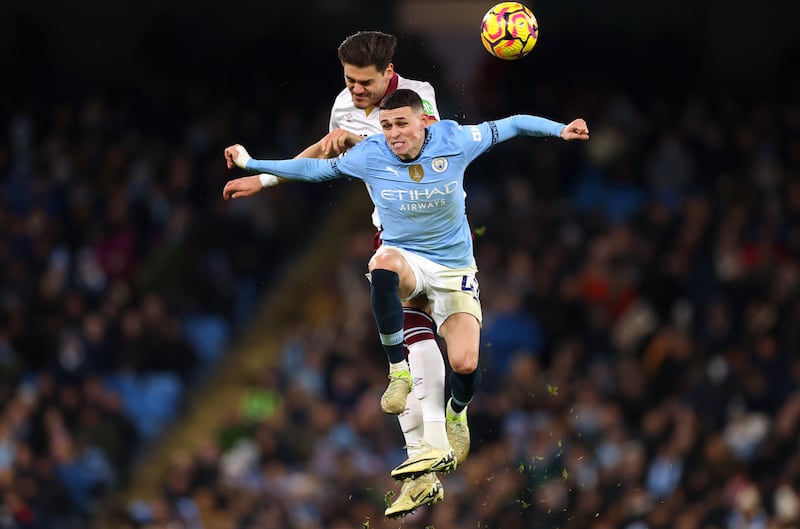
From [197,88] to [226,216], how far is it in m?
2.98

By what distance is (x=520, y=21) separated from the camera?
10672 millimetres

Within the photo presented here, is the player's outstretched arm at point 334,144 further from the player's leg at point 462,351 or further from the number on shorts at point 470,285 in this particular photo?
the player's leg at point 462,351

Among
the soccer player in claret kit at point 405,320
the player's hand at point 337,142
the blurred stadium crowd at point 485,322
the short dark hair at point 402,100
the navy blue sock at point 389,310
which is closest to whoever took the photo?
the short dark hair at point 402,100

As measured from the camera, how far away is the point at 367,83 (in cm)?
1069

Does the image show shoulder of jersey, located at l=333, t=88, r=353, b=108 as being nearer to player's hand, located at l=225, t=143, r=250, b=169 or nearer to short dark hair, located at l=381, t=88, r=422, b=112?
short dark hair, located at l=381, t=88, r=422, b=112

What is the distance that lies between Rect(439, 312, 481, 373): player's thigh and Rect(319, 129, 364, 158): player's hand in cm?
134

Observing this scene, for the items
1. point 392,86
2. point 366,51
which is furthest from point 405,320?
point 366,51

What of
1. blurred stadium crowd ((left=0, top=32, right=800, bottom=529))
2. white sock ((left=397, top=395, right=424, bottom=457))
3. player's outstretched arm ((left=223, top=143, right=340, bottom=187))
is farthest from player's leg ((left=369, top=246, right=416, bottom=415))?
blurred stadium crowd ((left=0, top=32, right=800, bottom=529))

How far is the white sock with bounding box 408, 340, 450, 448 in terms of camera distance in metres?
10.9

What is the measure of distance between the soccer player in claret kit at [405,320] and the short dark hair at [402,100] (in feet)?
1.29

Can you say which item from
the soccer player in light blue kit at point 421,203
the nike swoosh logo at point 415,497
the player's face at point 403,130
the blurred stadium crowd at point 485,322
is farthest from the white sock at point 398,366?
the blurred stadium crowd at point 485,322

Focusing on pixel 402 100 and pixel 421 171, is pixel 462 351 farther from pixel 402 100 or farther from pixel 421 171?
pixel 402 100

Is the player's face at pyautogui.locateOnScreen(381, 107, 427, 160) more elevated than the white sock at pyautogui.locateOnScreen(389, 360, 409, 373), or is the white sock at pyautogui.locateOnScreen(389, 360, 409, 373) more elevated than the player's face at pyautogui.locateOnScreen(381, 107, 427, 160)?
the player's face at pyautogui.locateOnScreen(381, 107, 427, 160)

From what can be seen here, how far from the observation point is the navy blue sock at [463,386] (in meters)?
10.9
